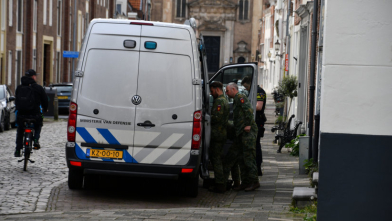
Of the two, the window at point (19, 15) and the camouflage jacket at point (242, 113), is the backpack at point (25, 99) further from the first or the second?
the window at point (19, 15)

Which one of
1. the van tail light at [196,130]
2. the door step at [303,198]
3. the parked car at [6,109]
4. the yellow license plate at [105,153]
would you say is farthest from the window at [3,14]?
the door step at [303,198]

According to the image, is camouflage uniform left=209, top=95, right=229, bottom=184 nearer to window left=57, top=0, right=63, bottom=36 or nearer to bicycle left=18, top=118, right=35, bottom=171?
bicycle left=18, top=118, right=35, bottom=171

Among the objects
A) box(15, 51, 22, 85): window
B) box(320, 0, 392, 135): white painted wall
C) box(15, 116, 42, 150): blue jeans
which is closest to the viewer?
box(320, 0, 392, 135): white painted wall

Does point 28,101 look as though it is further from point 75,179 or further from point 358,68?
point 358,68

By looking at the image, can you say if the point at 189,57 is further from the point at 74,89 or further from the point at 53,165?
the point at 53,165

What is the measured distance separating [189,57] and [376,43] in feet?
11.7

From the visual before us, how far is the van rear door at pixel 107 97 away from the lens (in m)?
8.70

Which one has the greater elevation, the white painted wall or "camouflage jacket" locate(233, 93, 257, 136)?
the white painted wall

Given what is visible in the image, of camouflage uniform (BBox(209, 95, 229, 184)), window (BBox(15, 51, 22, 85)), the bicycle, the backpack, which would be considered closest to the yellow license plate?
camouflage uniform (BBox(209, 95, 229, 184))

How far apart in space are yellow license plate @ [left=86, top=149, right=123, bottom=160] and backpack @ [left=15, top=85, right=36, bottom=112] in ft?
11.4

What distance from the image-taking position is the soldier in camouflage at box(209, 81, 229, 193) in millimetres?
9938

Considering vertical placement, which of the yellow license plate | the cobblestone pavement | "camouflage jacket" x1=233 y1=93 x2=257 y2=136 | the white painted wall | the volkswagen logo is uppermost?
the white painted wall

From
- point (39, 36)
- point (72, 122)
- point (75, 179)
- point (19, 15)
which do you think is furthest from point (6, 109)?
point (39, 36)

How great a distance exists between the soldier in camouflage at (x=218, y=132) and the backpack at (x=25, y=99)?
3597mm
